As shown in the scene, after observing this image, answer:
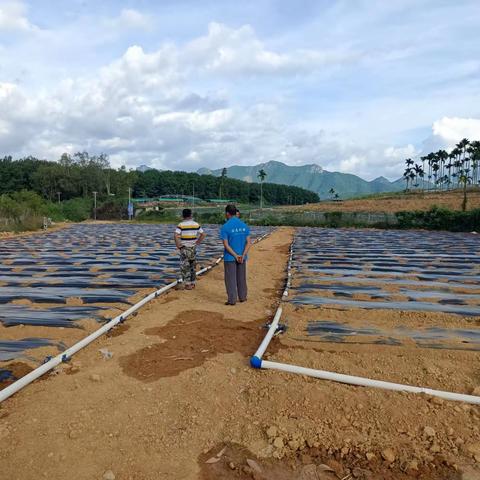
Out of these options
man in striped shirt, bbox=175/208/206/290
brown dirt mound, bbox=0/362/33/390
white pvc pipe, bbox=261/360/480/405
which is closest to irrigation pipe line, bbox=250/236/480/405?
white pvc pipe, bbox=261/360/480/405

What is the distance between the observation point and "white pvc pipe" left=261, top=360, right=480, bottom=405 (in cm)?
326

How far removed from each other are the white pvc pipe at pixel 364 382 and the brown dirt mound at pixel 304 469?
2.57ft

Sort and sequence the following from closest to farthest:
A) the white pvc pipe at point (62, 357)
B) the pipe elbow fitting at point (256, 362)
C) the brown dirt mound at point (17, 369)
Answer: the white pvc pipe at point (62, 357) → the brown dirt mound at point (17, 369) → the pipe elbow fitting at point (256, 362)

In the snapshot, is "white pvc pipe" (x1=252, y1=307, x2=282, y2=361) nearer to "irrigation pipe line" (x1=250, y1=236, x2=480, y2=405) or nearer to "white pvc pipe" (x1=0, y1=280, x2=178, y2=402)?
"irrigation pipe line" (x1=250, y1=236, x2=480, y2=405)

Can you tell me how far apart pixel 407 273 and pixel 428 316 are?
3.96m

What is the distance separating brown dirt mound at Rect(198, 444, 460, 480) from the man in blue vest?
3.59m

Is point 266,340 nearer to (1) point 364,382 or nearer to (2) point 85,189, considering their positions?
(1) point 364,382

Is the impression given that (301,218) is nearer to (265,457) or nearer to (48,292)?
(48,292)

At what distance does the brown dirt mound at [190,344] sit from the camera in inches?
155

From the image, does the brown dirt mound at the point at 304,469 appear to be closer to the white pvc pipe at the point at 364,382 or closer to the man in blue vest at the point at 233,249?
the white pvc pipe at the point at 364,382

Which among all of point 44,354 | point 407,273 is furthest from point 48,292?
point 407,273

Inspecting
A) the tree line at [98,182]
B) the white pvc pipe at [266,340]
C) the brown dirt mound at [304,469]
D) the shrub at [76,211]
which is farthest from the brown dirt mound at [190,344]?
the tree line at [98,182]

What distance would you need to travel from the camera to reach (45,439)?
2799 millimetres

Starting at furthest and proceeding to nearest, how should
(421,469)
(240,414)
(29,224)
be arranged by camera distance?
1. (29,224)
2. (240,414)
3. (421,469)
